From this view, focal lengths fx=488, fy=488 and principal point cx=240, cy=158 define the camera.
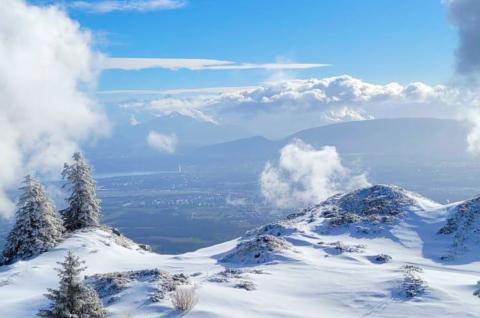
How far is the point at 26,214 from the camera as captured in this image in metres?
46.1

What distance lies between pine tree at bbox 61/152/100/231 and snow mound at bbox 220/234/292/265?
20234 mm

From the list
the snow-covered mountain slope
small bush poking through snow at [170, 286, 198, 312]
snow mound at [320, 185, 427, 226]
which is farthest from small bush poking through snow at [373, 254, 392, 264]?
small bush poking through snow at [170, 286, 198, 312]

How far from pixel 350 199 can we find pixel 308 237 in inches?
562

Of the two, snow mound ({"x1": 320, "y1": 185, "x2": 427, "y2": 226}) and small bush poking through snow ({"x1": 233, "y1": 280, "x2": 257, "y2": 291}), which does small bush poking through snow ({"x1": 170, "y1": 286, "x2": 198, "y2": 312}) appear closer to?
small bush poking through snow ({"x1": 233, "y1": 280, "x2": 257, "y2": 291})

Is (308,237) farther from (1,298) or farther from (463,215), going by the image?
(1,298)

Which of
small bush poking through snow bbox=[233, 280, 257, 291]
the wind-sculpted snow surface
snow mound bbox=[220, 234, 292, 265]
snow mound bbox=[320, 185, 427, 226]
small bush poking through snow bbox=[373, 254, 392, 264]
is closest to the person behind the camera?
the wind-sculpted snow surface

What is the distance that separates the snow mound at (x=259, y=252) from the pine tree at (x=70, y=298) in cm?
1883

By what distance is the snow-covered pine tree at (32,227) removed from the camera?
4425 centimetres

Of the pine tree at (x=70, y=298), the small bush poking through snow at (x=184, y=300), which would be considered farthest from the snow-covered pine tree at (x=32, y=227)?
the pine tree at (x=70, y=298)

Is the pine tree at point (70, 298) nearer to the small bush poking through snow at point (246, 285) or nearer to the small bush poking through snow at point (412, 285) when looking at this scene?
the small bush poking through snow at point (246, 285)

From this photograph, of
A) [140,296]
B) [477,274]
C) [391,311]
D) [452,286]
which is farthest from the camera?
[477,274]

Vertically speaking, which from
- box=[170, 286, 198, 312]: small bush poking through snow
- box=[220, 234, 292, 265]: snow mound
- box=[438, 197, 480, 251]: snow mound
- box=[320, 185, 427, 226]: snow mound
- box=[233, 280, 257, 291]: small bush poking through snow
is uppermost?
box=[320, 185, 427, 226]: snow mound

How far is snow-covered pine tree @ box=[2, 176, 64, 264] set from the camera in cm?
4425

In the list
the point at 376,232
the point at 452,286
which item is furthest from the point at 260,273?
the point at 376,232
